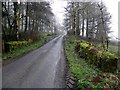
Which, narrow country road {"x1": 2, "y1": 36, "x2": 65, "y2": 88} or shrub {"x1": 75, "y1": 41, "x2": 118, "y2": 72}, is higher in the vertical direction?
shrub {"x1": 75, "y1": 41, "x2": 118, "y2": 72}

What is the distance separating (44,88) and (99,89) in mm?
2815

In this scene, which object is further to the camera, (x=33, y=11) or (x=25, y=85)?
(x=33, y=11)

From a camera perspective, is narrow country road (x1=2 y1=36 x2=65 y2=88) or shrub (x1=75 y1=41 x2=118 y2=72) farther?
shrub (x1=75 y1=41 x2=118 y2=72)

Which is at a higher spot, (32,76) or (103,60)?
(103,60)

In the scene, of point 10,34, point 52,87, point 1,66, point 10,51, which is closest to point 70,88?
point 52,87

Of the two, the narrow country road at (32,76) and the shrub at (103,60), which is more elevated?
the shrub at (103,60)


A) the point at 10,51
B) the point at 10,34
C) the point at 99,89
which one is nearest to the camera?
the point at 99,89

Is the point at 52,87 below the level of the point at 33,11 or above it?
below

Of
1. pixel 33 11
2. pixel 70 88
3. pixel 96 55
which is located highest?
pixel 33 11

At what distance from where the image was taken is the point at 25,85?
440 inches

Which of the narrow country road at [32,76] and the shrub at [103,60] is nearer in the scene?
the narrow country road at [32,76]

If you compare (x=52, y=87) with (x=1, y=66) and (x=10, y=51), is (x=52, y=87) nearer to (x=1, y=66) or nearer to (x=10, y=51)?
(x=1, y=66)

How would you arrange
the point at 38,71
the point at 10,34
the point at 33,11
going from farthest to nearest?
the point at 33,11 → the point at 10,34 → the point at 38,71

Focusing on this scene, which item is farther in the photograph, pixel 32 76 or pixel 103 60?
pixel 103 60
